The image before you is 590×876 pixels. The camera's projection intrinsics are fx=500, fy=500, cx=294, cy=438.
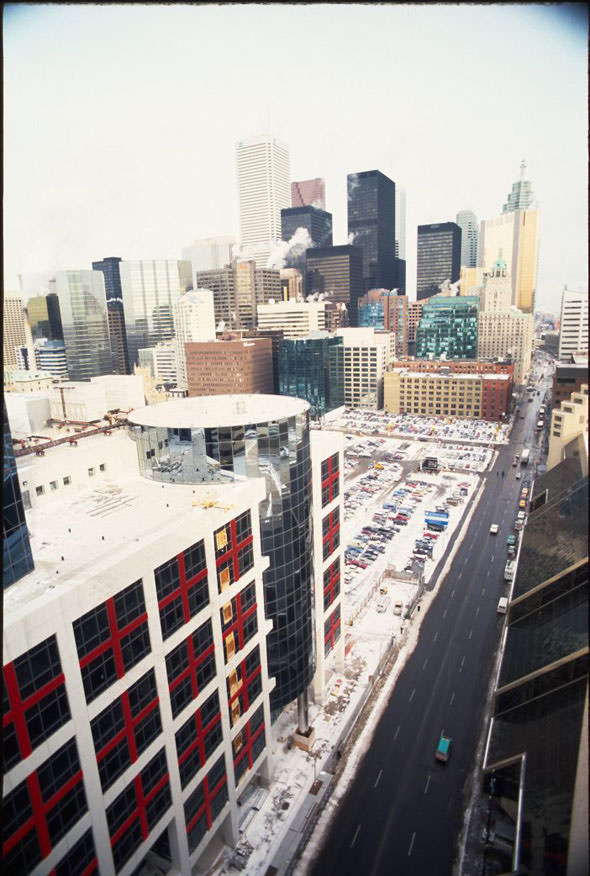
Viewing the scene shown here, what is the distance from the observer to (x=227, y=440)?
55.2 feet

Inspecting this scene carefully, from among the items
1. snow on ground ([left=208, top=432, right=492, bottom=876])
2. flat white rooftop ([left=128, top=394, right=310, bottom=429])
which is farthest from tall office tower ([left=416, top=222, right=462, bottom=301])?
flat white rooftop ([left=128, top=394, right=310, bottom=429])

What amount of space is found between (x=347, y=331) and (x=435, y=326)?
22.0 meters

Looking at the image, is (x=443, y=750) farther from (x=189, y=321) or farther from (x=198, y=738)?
(x=189, y=321)

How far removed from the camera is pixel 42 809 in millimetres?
10023

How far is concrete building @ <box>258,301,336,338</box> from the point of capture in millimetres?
99312

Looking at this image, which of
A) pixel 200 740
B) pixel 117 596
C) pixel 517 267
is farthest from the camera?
pixel 517 267

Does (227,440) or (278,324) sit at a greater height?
(278,324)

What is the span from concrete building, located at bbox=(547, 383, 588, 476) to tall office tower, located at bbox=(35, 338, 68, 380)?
3968 inches

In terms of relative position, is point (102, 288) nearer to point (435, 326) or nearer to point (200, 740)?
point (435, 326)

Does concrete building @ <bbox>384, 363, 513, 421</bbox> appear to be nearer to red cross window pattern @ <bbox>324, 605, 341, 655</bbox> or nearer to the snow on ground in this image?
the snow on ground

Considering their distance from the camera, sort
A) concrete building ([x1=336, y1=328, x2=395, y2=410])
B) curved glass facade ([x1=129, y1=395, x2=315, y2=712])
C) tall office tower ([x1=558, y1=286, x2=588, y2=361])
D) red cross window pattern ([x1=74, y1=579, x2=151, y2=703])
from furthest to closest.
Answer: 1. concrete building ([x1=336, y1=328, x2=395, y2=410])
2. curved glass facade ([x1=129, y1=395, x2=315, y2=712])
3. red cross window pattern ([x1=74, y1=579, x2=151, y2=703])
4. tall office tower ([x1=558, y1=286, x2=588, y2=361])

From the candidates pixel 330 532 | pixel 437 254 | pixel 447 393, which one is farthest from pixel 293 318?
pixel 437 254

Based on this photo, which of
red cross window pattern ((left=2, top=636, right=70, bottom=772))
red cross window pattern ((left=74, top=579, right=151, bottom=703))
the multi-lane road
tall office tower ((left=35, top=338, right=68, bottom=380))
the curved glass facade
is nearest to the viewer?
red cross window pattern ((left=2, top=636, right=70, bottom=772))

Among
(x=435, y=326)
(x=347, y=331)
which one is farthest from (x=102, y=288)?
(x=435, y=326)
